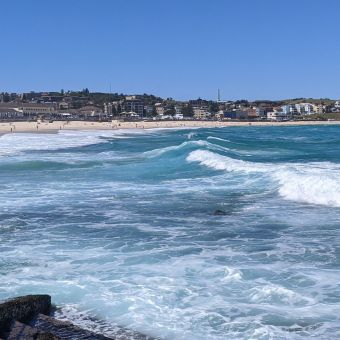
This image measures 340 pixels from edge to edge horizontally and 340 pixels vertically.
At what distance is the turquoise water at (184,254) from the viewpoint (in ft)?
30.4

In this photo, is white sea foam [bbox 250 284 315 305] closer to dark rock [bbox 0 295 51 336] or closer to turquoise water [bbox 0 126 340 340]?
turquoise water [bbox 0 126 340 340]

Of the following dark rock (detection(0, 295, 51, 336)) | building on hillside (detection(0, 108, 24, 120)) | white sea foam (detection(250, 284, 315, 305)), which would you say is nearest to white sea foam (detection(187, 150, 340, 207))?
white sea foam (detection(250, 284, 315, 305))

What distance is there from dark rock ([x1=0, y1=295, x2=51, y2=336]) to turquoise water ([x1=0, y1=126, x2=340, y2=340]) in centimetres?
70

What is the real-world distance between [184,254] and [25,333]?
6.01 meters

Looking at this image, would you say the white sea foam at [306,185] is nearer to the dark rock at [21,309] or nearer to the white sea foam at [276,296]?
the white sea foam at [276,296]

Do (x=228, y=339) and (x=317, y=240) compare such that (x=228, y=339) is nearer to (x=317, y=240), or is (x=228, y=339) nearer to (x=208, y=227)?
(x=317, y=240)

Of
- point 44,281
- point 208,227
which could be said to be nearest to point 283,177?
point 208,227

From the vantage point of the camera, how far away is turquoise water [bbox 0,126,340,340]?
9258 millimetres

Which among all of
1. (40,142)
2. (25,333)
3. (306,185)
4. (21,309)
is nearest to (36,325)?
(21,309)

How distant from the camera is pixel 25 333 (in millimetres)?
7293

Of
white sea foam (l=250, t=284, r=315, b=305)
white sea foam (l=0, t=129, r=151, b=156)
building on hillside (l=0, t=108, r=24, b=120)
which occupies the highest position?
building on hillside (l=0, t=108, r=24, b=120)

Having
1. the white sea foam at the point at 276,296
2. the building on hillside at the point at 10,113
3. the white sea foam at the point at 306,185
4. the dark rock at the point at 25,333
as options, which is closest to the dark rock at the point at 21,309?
Result: the dark rock at the point at 25,333

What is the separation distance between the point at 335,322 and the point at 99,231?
25.6 feet

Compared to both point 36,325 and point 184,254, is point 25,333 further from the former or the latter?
point 184,254
